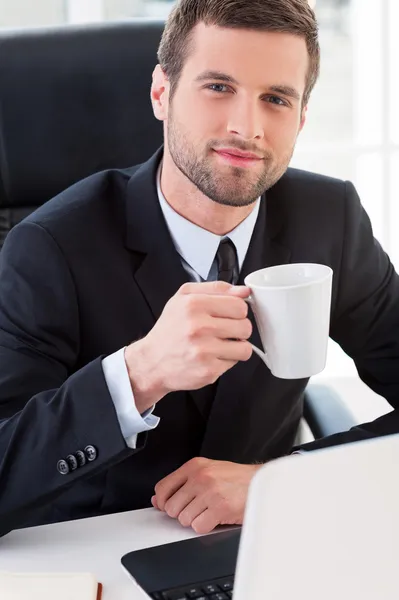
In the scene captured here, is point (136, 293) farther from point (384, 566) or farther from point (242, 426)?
point (384, 566)

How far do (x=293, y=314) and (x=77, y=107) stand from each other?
703 mm

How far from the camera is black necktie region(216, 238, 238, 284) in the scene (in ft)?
4.60

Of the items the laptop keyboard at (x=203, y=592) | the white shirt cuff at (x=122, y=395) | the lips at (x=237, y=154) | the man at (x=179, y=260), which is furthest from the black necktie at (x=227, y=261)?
the laptop keyboard at (x=203, y=592)

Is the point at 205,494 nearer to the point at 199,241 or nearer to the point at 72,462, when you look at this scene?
the point at 72,462

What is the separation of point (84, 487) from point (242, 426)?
0.26m

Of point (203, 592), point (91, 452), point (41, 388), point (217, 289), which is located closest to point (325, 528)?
point (203, 592)

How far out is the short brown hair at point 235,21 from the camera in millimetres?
1290

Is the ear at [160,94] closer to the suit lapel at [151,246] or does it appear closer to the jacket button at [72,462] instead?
the suit lapel at [151,246]

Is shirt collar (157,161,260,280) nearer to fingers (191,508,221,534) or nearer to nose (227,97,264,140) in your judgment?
nose (227,97,264,140)

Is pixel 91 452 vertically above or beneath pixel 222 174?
beneath

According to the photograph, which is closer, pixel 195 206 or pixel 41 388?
pixel 41 388

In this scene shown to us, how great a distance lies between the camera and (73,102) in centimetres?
150

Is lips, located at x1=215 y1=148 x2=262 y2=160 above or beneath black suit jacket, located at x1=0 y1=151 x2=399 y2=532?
above

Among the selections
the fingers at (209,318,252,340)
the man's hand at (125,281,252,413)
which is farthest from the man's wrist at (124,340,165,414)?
the fingers at (209,318,252,340)
